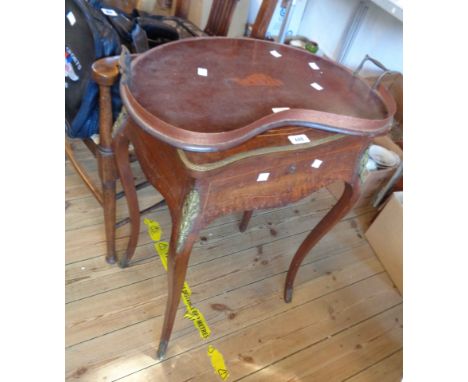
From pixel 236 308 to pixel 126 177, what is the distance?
0.62 metres

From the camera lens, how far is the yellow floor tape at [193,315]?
1.13m

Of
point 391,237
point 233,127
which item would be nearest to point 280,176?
point 233,127

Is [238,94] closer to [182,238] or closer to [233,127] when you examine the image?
[233,127]

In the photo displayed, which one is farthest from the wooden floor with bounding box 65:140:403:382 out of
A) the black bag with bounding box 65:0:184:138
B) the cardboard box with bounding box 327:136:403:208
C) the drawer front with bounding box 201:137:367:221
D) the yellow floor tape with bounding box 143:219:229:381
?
the drawer front with bounding box 201:137:367:221

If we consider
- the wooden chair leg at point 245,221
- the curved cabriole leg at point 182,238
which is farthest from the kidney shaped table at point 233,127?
the wooden chair leg at point 245,221

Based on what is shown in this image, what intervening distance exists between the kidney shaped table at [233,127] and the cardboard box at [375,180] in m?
0.74

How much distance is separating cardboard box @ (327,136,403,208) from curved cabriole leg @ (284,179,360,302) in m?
0.55

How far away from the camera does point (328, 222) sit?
109 cm

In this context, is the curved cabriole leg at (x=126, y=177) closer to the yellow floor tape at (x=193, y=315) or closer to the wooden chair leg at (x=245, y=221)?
the yellow floor tape at (x=193, y=315)

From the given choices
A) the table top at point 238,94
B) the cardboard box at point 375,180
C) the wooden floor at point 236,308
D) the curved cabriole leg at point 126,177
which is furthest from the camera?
the cardboard box at point 375,180
